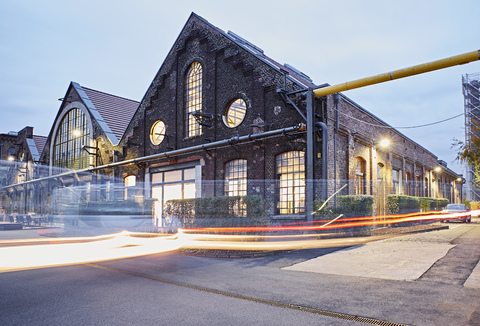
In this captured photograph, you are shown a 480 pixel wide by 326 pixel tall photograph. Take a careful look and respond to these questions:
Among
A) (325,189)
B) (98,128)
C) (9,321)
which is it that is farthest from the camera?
(98,128)

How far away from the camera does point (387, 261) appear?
968 centimetres

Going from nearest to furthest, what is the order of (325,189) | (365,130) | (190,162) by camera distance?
(325,189) < (365,130) < (190,162)

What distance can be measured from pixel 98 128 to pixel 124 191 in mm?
8446

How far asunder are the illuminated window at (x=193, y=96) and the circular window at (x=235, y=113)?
2202 millimetres

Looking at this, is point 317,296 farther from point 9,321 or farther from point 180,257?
point 180,257

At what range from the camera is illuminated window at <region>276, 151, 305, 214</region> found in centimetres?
1658

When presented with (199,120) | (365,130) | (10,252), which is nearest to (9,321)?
(10,252)

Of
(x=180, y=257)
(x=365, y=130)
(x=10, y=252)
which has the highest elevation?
(x=365, y=130)

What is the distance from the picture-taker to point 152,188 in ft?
78.5

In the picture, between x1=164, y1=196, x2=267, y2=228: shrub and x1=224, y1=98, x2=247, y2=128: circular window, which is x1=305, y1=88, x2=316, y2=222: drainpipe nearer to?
x1=164, y1=196, x2=267, y2=228: shrub

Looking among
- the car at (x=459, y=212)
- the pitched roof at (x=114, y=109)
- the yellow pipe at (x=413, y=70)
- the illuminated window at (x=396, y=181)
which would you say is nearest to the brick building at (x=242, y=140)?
the illuminated window at (x=396, y=181)

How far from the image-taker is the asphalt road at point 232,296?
5285 mm

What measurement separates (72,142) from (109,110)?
189 inches

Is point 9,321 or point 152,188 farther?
point 152,188
